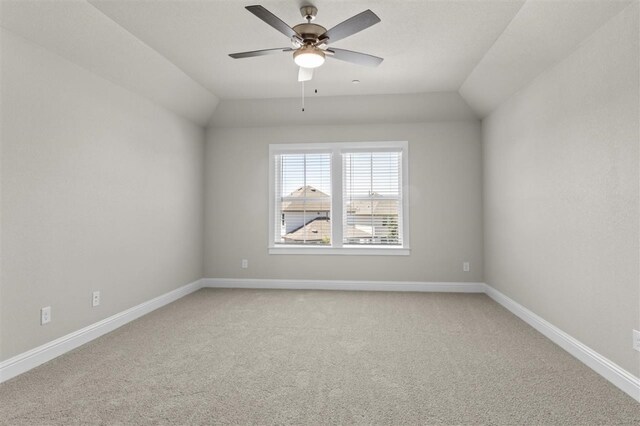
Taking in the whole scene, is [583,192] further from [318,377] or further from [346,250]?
[346,250]

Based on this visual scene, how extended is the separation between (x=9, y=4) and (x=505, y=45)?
3.79 meters

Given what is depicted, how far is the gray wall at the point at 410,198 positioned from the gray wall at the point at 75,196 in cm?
91

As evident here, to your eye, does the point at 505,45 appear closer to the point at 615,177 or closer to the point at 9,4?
the point at 615,177

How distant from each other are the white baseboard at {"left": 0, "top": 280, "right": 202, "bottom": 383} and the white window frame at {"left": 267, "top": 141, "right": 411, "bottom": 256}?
6.08 feet

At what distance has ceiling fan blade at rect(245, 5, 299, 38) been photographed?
7.12ft

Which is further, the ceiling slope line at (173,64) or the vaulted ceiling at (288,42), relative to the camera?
the ceiling slope line at (173,64)

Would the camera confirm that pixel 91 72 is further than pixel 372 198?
No

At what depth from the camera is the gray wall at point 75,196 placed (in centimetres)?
249

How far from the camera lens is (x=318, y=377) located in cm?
242

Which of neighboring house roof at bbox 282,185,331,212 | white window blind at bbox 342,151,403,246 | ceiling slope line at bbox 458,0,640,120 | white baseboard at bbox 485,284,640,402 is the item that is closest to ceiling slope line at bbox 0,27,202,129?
neighboring house roof at bbox 282,185,331,212

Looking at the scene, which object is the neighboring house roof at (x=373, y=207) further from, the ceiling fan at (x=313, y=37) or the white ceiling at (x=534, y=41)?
the ceiling fan at (x=313, y=37)

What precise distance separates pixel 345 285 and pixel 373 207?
1.22 m

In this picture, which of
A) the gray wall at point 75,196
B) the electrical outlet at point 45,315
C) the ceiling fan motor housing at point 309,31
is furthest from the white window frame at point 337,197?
the electrical outlet at point 45,315

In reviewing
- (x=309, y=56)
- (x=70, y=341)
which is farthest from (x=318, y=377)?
(x=309, y=56)
